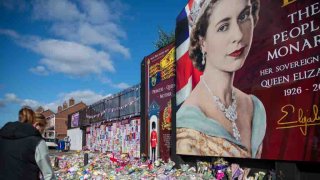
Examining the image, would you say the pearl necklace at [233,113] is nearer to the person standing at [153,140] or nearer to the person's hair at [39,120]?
the person's hair at [39,120]

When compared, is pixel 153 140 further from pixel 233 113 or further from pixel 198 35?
pixel 233 113

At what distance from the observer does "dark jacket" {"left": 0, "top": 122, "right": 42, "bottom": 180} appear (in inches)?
165

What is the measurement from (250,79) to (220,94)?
1.45 m

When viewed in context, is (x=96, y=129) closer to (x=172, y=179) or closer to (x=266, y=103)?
Result: (x=172, y=179)

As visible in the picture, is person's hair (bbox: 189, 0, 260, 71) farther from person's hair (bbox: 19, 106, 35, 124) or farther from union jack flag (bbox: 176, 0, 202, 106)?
person's hair (bbox: 19, 106, 35, 124)

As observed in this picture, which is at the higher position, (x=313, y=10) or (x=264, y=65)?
(x=313, y=10)

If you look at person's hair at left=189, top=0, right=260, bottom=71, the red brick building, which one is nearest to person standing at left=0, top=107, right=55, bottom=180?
person's hair at left=189, top=0, right=260, bottom=71

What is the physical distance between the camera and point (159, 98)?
48.9ft

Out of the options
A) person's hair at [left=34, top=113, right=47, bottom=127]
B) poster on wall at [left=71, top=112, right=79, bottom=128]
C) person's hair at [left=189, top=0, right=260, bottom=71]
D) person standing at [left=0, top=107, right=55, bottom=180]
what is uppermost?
person's hair at [left=189, top=0, right=260, bottom=71]

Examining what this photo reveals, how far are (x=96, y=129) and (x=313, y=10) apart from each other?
2404cm

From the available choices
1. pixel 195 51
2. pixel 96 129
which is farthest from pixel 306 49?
pixel 96 129

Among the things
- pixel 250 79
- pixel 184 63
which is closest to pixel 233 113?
pixel 250 79

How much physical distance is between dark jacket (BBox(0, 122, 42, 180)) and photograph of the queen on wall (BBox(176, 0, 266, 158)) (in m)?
4.61

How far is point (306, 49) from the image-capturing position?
21.6 ft
